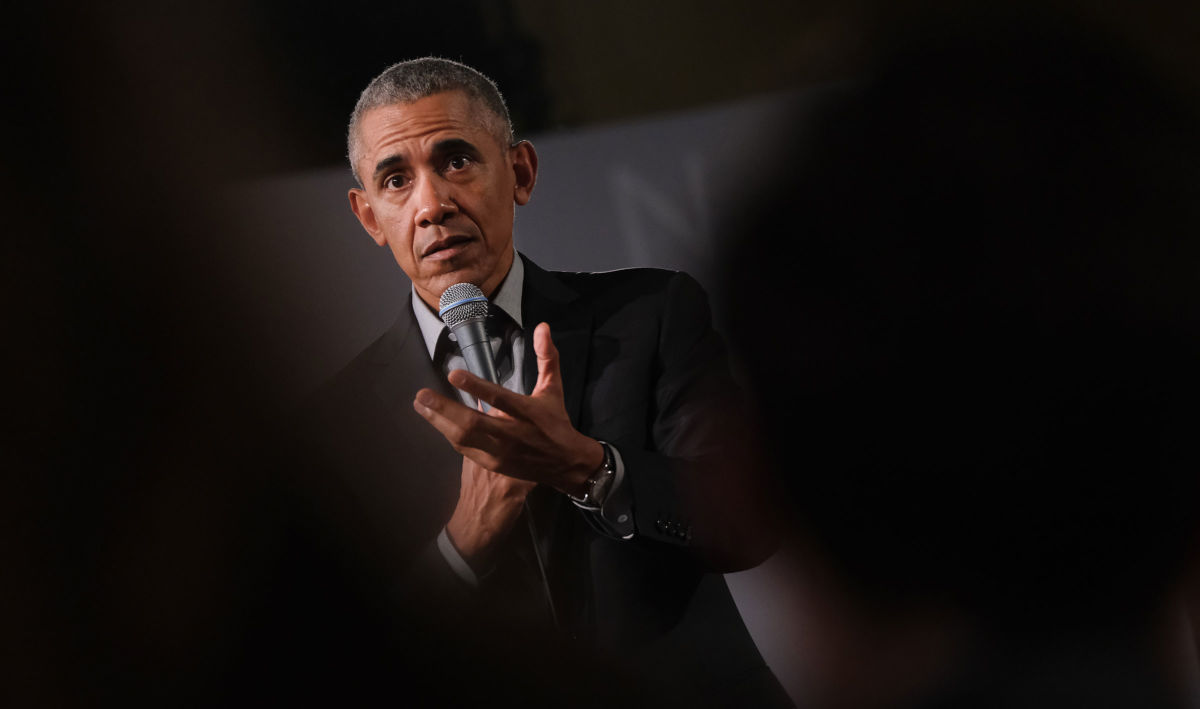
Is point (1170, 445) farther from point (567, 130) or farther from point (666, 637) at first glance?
point (567, 130)

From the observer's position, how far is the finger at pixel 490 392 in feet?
5.03

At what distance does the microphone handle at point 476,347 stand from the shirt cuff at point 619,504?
276mm

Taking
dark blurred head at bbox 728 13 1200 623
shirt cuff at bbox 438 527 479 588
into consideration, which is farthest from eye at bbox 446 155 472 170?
shirt cuff at bbox 438 527 479 588

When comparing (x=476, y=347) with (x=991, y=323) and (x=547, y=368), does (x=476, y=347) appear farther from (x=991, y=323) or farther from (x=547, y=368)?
(x=991, y=323)

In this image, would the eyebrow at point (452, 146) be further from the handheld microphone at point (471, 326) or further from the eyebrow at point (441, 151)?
the handheld microphone at point (471, 326)

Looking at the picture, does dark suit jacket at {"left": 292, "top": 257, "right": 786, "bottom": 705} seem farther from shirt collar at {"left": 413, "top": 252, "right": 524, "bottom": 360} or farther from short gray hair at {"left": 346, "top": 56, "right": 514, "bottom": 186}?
short gray hair at {"left": 346, "top": 56, "right": 514, "bottom": 186}

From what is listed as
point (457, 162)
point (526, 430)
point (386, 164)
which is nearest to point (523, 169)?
point (457, 162)

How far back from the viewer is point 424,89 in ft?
6.26

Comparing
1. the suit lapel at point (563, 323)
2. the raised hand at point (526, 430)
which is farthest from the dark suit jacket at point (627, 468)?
the raised hand at point (526, 430)

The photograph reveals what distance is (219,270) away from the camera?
203 cm

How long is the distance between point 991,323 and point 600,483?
0.95m

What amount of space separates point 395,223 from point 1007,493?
1400mm

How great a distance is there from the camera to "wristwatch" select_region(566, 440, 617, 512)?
1.76 metres

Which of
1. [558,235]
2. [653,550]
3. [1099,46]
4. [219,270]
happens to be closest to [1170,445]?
[1099,46]
